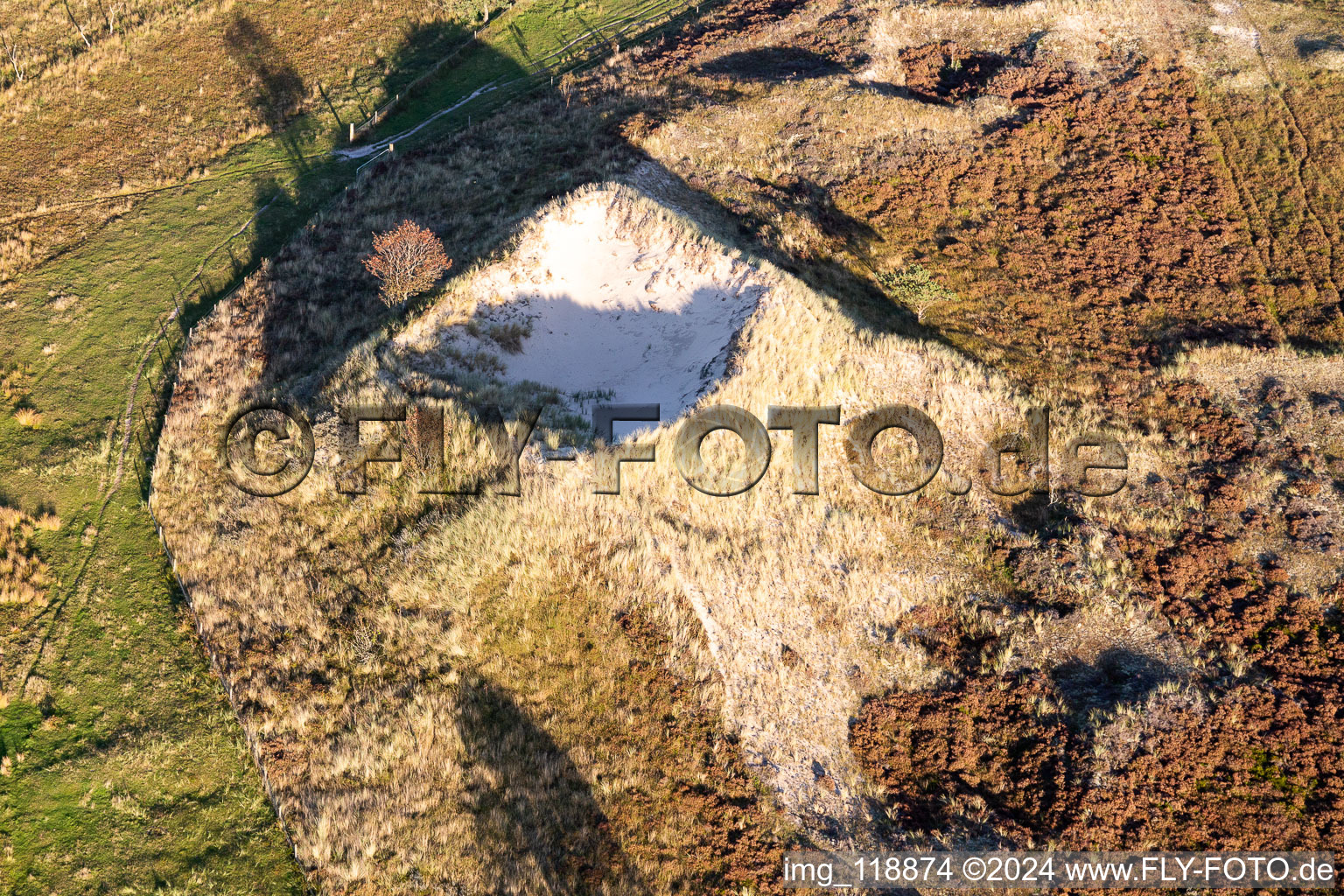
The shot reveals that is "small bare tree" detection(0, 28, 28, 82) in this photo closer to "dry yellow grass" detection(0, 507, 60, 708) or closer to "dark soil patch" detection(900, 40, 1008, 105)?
"dry yellow grass" detection(0, 507, 60, 708)

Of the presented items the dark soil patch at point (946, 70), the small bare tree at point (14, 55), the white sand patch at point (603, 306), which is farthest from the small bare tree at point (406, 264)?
the small bare tree at point (14, 55)

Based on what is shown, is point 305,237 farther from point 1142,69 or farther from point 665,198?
point 1142,69

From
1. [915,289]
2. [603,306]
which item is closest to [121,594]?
[603,306]

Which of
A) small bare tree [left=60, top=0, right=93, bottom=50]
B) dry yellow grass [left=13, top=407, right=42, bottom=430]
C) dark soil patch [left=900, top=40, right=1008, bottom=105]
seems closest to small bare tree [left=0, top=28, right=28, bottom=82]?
small bare tree [left=60, top=0, right=93, bottom=50]

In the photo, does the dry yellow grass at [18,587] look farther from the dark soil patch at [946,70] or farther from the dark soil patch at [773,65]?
the dark soil patch at [946,70]

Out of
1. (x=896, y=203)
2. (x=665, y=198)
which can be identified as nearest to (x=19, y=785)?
(x=665, y=198)
